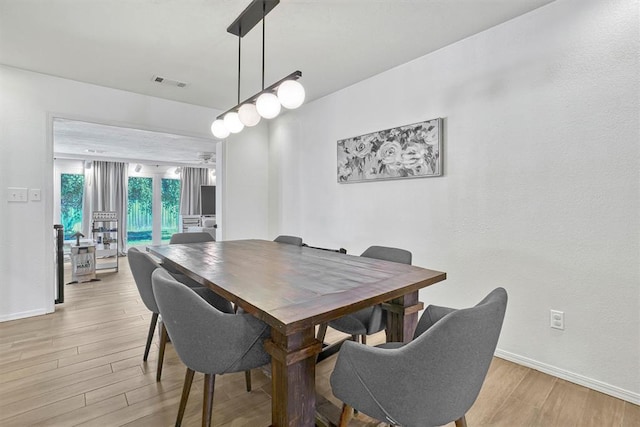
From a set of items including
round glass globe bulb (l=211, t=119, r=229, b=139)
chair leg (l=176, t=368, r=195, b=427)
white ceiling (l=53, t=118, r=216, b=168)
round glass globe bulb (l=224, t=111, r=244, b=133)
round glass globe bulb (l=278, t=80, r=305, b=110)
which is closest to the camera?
chair leg (l=176, t=368, r=195, b=427)

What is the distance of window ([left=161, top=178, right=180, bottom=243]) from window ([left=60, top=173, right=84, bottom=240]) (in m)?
1.73

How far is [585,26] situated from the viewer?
1901 millimetres

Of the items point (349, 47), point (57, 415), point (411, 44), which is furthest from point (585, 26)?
point (57, 415)

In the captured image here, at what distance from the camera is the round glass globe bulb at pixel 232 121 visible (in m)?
2.24

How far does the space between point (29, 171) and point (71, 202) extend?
488cm

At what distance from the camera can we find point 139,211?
7793mm

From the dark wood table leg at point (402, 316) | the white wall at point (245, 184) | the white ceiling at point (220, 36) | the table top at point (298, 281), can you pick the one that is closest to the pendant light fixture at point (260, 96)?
the white ceiling at point (220, 36)

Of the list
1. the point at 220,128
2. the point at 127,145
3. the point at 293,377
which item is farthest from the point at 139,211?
the point at 293,377

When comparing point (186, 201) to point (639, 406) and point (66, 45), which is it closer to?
point (66, 45)

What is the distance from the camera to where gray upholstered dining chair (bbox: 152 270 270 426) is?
1176 millimetres

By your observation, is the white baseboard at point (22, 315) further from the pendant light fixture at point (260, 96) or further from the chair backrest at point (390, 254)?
the chair backrest at point (390, 254)

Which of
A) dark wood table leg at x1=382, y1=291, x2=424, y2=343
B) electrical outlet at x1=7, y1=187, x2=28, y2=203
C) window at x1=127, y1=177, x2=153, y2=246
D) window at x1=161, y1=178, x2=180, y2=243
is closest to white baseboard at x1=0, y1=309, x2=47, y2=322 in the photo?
electrical outlet at x1=7, y1=187, x2=28, y2=203

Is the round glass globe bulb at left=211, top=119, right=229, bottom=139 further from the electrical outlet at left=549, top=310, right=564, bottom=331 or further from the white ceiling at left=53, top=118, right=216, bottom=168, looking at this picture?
the electrical outlet at left=549, top=310, right=564, bottom=331

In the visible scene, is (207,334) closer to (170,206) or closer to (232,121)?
(232,121)
